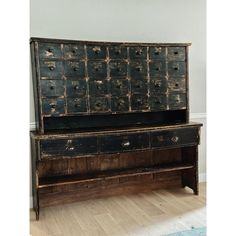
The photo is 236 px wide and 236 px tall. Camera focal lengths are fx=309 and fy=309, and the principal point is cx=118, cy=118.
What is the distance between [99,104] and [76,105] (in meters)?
0.24

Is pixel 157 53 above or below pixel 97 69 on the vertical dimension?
above

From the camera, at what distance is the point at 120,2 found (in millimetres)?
3387

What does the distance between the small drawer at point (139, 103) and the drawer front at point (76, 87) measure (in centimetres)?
54

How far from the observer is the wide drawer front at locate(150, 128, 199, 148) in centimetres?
318

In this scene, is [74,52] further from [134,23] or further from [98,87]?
[134,23]

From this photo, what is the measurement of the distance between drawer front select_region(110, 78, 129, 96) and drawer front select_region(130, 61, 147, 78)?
0.39ft

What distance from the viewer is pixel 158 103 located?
3.35 metres

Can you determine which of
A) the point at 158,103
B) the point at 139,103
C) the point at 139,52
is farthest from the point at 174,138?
the point at 139,52

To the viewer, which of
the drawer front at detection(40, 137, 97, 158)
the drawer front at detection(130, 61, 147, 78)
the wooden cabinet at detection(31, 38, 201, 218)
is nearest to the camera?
the drawer front at detection(40, 137, 97, 158)

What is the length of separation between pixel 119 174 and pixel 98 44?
1.32m

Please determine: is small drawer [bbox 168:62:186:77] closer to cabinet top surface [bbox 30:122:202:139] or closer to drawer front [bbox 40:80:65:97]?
cabinet top surface [bbox 30:122:202:139]

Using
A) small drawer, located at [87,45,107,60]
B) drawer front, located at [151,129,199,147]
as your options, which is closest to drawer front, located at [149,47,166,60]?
small drawer, located at [87,45,107,60]
